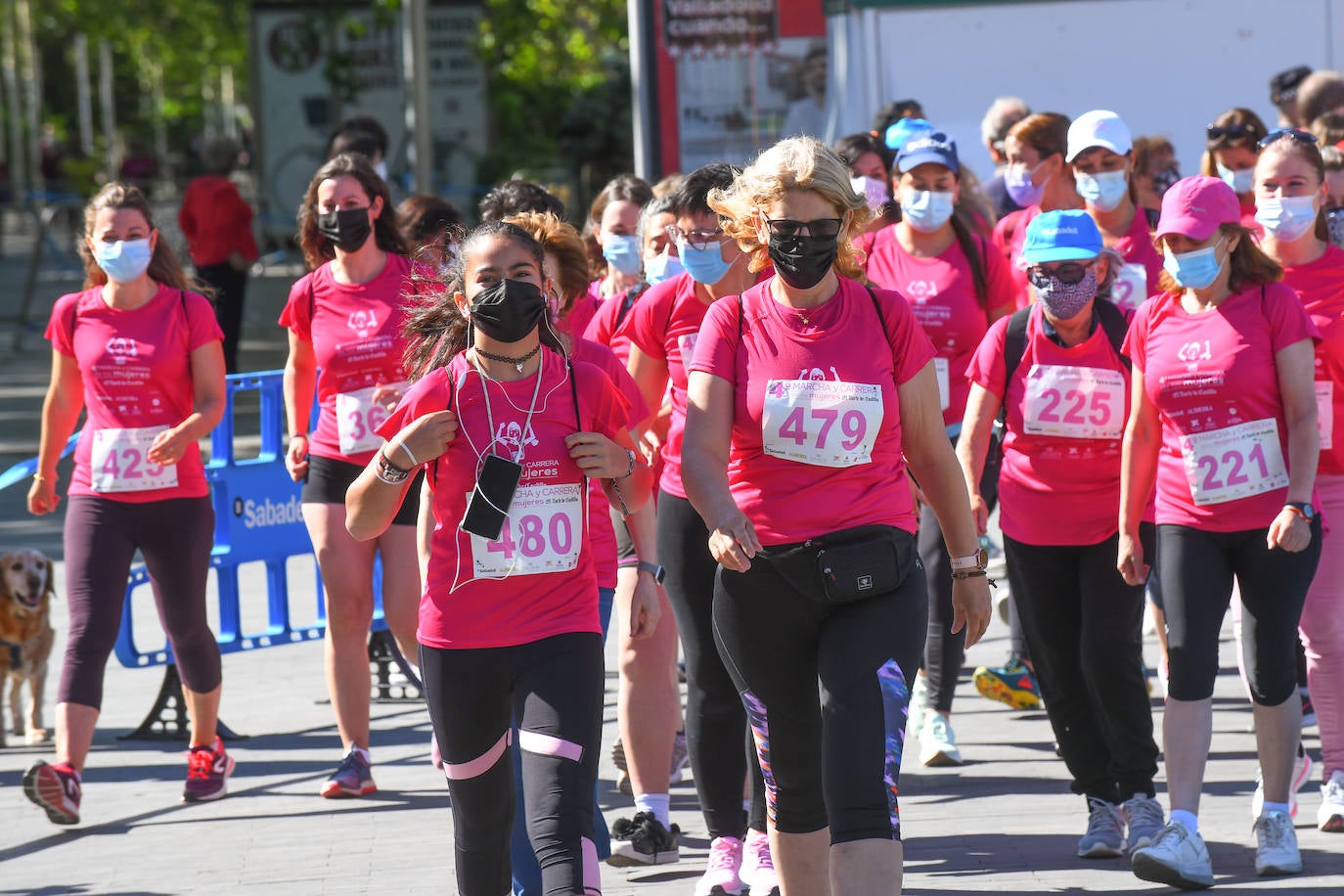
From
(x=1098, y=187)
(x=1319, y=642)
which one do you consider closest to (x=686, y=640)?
(x=1319, y=642)

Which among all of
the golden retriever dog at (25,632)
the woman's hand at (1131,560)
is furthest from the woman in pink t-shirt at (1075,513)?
the golden retriever dog at (25,632)

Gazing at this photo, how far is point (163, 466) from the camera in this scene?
22.3 ft

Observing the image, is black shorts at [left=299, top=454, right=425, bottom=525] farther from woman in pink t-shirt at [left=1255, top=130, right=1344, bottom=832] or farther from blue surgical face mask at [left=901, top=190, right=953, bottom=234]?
woman in pink t-shirt at [left=1255, top=130, right=1344, bottom=832]

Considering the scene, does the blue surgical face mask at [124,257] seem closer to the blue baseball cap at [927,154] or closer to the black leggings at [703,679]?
the black leggings at [703,679]

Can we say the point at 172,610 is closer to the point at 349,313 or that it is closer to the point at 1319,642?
the point at 349,313

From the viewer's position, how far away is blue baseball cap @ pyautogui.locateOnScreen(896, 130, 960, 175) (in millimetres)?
7344

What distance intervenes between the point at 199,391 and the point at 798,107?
30.7 ft

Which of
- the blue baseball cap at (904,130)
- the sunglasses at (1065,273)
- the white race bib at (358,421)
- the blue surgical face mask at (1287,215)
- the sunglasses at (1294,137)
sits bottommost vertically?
the white race bib at (358,421)

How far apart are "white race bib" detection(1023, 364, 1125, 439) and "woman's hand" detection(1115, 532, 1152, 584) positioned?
39 centimetres

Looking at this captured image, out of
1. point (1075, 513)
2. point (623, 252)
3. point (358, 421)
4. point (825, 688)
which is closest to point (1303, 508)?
point (1075, 513)

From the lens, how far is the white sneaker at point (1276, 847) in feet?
18.6

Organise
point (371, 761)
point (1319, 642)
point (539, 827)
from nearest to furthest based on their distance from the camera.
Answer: point (539, 827) < point (1319, 642) < point (371, 761)

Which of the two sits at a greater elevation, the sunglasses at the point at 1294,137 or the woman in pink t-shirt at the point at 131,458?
the sunglasses at the point at 1294,137

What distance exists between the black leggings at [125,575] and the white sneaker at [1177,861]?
3.32 m
